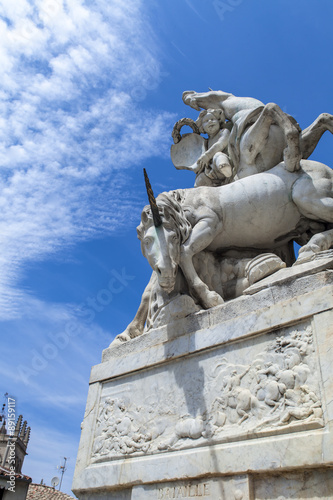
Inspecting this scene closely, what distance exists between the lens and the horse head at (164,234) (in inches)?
184

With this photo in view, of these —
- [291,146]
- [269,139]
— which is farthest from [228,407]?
[269,139]

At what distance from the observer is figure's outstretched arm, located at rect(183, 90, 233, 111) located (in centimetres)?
672

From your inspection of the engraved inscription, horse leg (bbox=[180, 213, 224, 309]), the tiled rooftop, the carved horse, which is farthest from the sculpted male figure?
the tiled rooftop

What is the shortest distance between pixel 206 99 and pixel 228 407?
4.72 metres

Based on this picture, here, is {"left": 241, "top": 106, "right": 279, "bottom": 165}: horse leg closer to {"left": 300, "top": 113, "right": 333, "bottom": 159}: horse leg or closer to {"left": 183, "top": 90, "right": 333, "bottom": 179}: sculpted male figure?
{"left": 183, "top": 90, "right": 333, "bottom": 179}: sculpted male figure

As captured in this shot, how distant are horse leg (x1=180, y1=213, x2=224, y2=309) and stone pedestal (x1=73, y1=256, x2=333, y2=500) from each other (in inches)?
9.7

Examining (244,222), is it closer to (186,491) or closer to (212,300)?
(212,300)

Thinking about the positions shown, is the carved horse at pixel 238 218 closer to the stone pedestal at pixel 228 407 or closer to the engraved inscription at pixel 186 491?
the stone pedestal at pixel 228 407

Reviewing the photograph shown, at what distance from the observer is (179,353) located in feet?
14.8

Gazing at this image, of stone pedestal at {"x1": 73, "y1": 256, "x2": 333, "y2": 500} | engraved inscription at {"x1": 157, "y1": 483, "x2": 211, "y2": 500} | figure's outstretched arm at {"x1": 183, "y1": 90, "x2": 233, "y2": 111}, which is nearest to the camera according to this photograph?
stone pedestal at {"x1": 73, "y1": 256, "x2": 333, "y2": 500}

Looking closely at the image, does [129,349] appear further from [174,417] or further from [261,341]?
[261,341]

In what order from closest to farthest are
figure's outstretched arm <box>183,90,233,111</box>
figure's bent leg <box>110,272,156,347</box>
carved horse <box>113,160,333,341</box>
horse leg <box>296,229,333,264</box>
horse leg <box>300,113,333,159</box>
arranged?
horse leg <box>296,229,333,264</box> < carved horse <box>113,160,333,341</box> < horse leg <box>300,113,333,159</box> < figure's bent leg <box>110,272,156,347</box> < figure's outstretched arm <box>183,90,233,111</box>

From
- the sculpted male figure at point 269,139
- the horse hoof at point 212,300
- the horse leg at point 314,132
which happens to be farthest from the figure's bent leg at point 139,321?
the horse leg at point 314,132

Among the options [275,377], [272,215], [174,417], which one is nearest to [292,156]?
[272,215]
